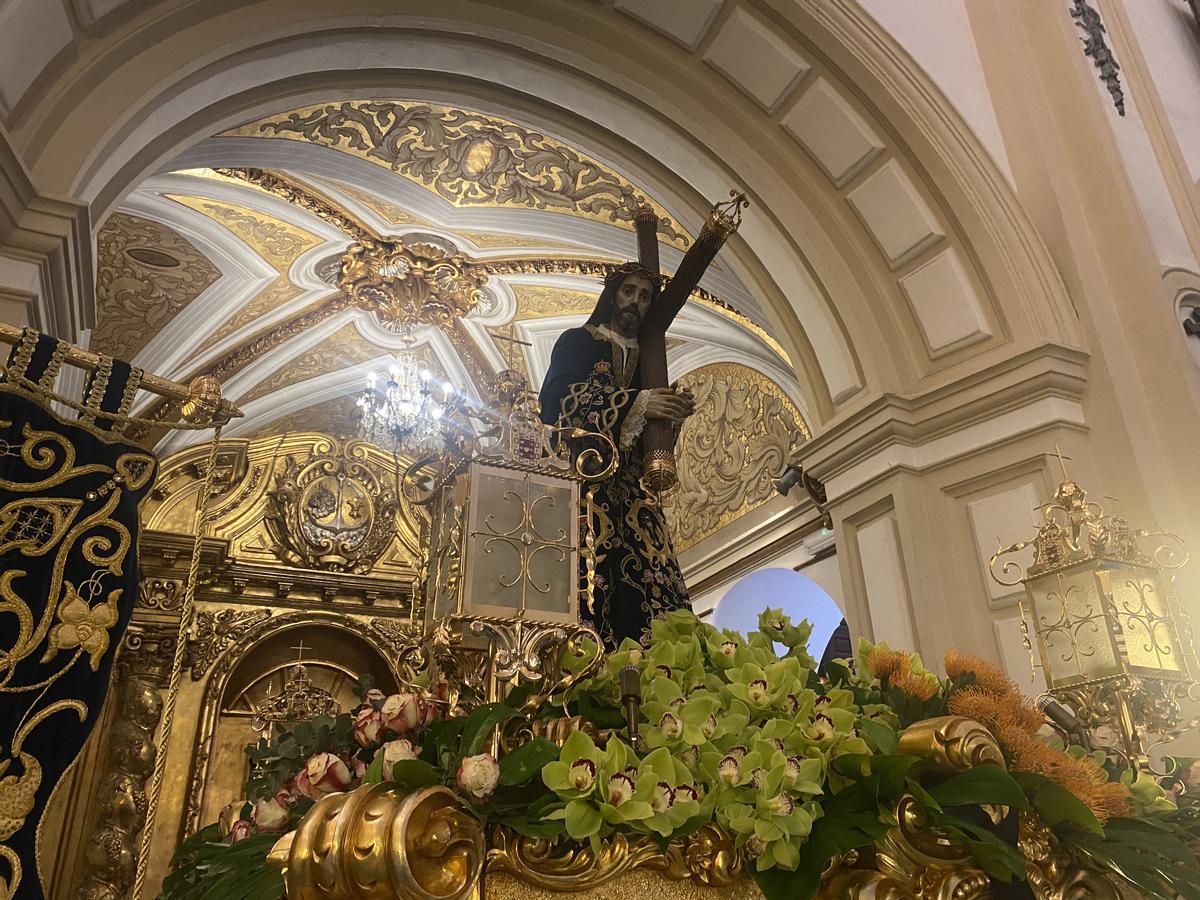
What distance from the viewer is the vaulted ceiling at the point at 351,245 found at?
5.83m

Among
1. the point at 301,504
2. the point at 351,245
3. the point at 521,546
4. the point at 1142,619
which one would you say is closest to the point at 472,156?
the point at 351,245

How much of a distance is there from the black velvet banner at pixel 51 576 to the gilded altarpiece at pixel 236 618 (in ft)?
16.9

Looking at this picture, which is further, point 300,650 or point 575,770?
point 300,650

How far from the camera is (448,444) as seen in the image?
1.81 metres

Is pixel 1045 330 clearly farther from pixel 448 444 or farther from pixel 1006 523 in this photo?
pixel 448 444

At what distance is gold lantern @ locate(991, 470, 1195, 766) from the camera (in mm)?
2029

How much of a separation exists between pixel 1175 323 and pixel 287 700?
6.55 metres

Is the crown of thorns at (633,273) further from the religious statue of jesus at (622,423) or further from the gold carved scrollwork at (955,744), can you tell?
the gold carved scrollwork at (955,744)

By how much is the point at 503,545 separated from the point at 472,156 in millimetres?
5014

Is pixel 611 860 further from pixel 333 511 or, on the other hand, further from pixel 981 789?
pixel 333 511

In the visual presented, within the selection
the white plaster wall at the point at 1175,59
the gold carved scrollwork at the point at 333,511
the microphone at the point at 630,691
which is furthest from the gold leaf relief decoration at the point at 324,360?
the microphone at the point at 630,691

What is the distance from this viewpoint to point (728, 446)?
7.95m

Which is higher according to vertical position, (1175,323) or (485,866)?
(1175,323)

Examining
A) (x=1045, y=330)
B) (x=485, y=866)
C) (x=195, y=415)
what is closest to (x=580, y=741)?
(x=485, y=866)
